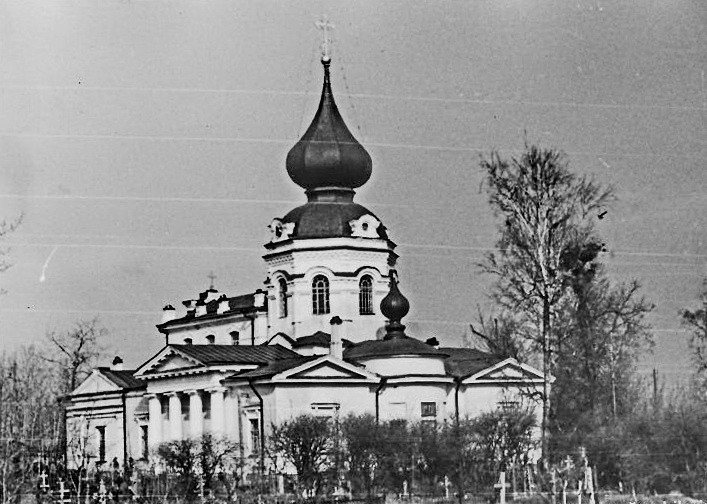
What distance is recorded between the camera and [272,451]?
46.4 m

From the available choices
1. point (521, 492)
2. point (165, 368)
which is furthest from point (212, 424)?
point (521, 492)

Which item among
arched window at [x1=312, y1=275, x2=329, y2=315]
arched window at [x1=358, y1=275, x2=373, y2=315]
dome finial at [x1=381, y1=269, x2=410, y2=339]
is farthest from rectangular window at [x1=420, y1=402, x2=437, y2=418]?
arched window at [x1=312, y1=275, x2=329, y2=315]

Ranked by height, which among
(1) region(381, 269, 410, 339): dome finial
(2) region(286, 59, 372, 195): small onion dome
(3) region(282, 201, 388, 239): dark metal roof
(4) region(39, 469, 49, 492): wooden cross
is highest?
(2) region(286, 59, 372, 195): small onion dome

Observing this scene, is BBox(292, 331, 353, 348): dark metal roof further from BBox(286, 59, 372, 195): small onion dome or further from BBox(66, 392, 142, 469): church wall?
BBox(66, 392, 142, 469): church wall

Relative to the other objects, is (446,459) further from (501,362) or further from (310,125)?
(310,125)

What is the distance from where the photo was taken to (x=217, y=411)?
53.7m

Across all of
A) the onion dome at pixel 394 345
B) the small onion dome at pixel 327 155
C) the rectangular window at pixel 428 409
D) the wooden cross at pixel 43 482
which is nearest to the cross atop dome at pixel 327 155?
the small onion dome at pixel 327 155

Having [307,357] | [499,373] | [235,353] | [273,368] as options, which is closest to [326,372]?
[307,357]

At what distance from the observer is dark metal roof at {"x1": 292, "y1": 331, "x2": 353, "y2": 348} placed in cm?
5653

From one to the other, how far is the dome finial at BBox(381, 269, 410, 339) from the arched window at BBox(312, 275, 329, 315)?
10.6 ft

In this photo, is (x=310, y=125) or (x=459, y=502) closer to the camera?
(x=459, y=502)

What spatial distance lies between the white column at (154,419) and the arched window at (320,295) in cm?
553

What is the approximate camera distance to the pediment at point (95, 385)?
6153 cm

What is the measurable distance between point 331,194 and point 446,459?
59.9 ft
